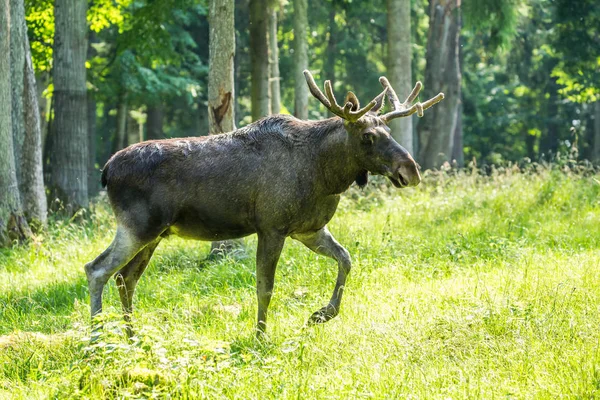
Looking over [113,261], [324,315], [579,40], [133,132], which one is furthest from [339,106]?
[133,132]

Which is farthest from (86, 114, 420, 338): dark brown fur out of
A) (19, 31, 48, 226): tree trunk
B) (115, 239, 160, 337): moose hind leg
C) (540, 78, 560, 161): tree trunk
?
(540, 78, 560, 161): tree trunk

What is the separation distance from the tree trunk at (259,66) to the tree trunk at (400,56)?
2627mm

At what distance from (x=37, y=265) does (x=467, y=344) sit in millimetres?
6725

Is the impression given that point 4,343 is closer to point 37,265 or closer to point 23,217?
point 37,265

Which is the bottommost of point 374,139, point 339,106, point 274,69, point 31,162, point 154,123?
point 154,123

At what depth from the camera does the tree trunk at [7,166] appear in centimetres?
1205

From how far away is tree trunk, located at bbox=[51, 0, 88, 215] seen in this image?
51.4ft

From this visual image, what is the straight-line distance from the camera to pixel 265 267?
24.2 ft

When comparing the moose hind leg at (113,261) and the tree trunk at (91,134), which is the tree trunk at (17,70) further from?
the tree trunk at (91,134)

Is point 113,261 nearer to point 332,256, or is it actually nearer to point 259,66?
point 332,256

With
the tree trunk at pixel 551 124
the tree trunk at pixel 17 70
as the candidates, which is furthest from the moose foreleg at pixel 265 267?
the tree trunk at pixel 551 124

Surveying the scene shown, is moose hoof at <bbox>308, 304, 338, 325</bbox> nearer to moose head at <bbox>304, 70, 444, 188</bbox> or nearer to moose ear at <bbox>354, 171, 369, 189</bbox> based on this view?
moose ear at <bbox>354, 171, 369, 189</bbox>

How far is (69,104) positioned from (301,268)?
8.11 metres

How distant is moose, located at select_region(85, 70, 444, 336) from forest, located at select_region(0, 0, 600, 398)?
0.70 metres
